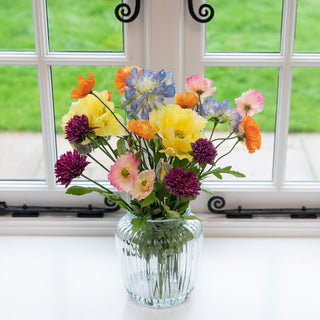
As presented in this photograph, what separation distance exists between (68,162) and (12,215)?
0.58 m

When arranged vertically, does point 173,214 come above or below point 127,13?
below

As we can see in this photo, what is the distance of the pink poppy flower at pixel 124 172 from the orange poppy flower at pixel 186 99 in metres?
0.16

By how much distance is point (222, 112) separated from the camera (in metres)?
1.06

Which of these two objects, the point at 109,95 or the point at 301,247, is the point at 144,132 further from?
Answer: the point at 301,247

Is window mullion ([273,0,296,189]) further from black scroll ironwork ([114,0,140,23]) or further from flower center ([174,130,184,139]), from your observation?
flower center ([174,130,184,139])

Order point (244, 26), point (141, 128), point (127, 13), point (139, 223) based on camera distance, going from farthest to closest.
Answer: point (244, 26) < point (127, 13) < point (139, 223) < point (141, 128)

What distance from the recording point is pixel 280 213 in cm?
149

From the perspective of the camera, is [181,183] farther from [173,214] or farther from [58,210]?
[58,210]

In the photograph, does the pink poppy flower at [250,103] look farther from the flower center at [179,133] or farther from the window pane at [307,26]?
the window pane at [307,26]

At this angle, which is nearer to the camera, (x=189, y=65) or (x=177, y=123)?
(x=177, y=123)

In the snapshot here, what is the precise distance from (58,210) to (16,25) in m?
0.55

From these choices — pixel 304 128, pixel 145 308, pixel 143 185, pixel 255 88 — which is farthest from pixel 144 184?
pixel 304 128

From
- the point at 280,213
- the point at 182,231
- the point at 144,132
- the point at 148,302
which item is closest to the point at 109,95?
the point at 144,132

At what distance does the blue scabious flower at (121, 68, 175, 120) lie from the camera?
97cm
